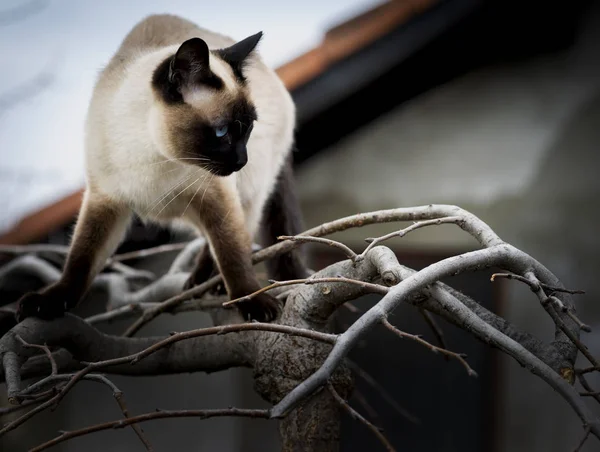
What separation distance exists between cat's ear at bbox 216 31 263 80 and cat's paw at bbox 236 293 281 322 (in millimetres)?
477

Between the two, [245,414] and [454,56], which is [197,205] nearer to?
[245,414]

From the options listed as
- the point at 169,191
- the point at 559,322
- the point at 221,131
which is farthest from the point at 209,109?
the point at 559,322

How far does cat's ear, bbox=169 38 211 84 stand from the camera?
125cm

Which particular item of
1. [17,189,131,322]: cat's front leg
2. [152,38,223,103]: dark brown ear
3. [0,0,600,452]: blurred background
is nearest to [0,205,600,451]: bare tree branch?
[17,189,131,322]: cat's front leg

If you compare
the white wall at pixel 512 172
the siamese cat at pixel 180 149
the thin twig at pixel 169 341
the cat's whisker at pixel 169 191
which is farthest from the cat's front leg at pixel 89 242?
the white wall at pixel 512 172

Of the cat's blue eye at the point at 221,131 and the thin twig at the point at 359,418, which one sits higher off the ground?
the cat's blue eye at the point at 221,131

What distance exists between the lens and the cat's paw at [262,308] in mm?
1480

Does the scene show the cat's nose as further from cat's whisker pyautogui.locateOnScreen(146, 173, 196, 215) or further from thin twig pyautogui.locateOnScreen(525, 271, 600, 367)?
thin twig pyautogui.locateOnScreen(525, 271, 600, 367)

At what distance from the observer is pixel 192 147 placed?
4.61ft

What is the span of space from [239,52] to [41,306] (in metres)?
0.68

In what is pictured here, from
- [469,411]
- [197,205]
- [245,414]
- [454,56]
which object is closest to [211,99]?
[197,205]

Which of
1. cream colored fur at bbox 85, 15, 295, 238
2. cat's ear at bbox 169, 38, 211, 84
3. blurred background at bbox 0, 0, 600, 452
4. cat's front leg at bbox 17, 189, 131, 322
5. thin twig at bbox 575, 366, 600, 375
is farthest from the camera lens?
blurred background at bbox 0, 0, 600, 452

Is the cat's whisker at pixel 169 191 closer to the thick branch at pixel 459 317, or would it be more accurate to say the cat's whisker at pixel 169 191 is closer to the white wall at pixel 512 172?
the thick branch at pixel 459 317

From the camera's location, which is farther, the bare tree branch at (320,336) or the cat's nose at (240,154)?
the cat's nose at (240,154)
